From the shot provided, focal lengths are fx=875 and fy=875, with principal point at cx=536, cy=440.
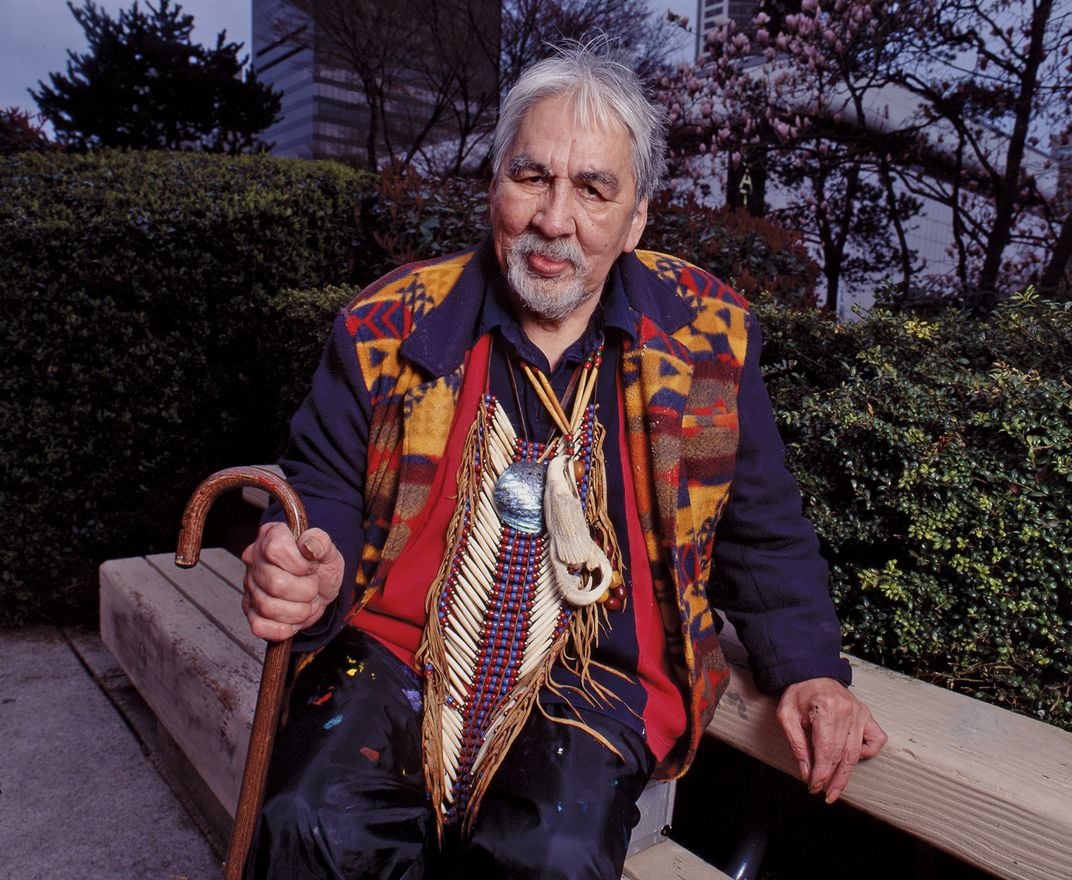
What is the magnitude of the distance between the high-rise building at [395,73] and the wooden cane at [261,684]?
40.6ft

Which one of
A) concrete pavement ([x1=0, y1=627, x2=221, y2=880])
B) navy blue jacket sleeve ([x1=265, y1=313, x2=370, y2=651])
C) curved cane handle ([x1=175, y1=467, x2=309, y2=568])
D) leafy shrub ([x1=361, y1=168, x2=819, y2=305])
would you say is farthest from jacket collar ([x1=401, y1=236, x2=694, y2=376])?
leafy shrub ([x1=361, y1=168, x2=819, y2=305])

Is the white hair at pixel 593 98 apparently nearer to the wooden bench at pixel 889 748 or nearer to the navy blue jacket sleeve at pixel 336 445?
the navy blue jacket sleeve at pixel 336 445

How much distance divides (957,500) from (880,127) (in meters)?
5.75

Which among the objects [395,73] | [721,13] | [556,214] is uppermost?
[395,73]

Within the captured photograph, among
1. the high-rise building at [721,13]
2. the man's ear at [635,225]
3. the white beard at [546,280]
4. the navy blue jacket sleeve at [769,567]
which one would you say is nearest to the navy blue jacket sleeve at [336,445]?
the white beard at [546,280]

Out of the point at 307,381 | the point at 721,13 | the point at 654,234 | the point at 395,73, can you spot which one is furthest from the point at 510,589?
the point at 395,73

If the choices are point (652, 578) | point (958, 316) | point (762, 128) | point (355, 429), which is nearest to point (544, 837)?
point (652, 578)

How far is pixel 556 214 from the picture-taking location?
181 centimetres

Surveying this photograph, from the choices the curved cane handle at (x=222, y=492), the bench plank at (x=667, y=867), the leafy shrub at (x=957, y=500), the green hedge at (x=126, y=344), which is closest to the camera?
the curved cane handle at (x=222, y=492)

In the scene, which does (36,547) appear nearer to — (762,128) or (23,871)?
(23,871)

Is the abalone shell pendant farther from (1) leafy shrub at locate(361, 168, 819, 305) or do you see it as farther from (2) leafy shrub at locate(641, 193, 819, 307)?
(1) leafy shrub at locate(361, 168, 819, 305)

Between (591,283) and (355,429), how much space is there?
60 centimetres

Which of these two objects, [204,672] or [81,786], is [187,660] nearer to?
[204,672]

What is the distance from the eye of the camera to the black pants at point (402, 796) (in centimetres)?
148
